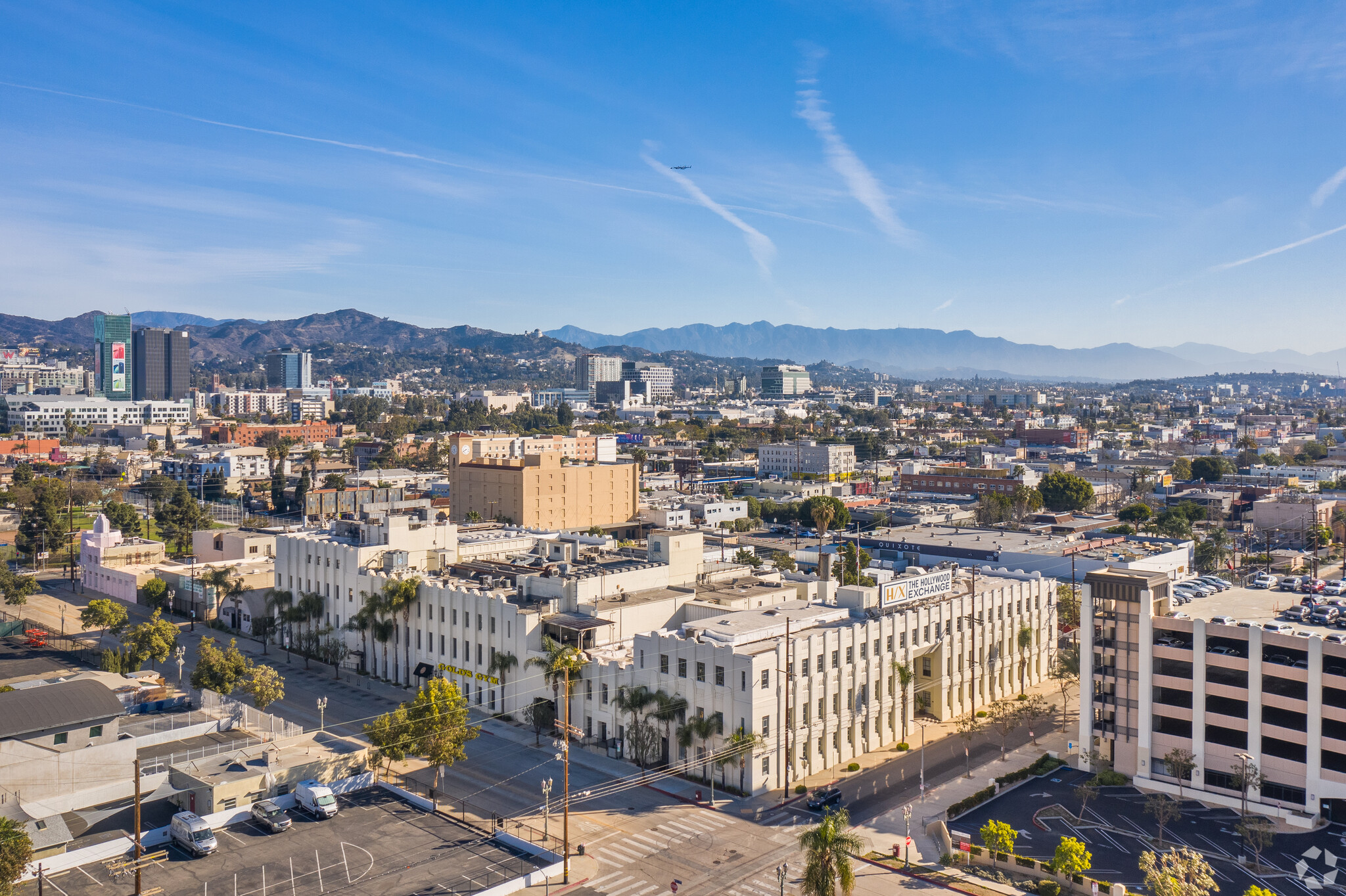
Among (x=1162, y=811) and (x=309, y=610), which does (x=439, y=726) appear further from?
(x=1162, y=811)

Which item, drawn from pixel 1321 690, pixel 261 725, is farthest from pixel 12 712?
pixel 1321 690

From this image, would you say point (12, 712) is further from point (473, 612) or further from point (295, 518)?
point (295, 518)

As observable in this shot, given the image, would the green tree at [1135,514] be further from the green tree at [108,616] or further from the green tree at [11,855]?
the green tree at [11,855]

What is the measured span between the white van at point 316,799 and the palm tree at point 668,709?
48.7ft

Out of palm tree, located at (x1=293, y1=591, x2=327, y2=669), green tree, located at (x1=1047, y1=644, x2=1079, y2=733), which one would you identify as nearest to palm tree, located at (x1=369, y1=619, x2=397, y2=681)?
palm tree, located at (x1=293, y1=591, x2=327, y2=669)

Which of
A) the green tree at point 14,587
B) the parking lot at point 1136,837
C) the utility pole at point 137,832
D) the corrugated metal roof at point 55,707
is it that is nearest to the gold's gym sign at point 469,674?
the corrugated metal roof at point 55,707

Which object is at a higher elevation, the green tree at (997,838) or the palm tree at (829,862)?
the palm tree at (829,862)

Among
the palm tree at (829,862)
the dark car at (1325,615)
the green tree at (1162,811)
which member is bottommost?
the green tree at (1162,811)

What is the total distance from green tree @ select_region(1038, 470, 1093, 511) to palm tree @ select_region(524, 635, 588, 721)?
4436 inches

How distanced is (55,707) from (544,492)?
85.0 meters

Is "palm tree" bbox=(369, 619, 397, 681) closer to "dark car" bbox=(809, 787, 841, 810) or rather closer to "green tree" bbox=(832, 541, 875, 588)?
"green tree" bbox=(832, 541, 875, 588)

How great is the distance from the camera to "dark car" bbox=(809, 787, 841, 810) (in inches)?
1697

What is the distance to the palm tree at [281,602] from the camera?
71.9 m

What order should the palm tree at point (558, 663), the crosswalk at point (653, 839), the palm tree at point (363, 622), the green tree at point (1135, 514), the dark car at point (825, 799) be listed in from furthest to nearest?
the green tree at point (1135, 514)
the palm tree at point (363, 622)
the palm tree at point (558, 663)
the dark car at point (825, 799)
the crosswalk at point (653, 839)
